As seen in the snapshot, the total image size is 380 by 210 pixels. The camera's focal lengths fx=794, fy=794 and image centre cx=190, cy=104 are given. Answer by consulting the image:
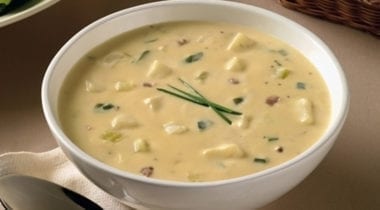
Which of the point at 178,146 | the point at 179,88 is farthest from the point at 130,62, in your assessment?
the point at 178,146

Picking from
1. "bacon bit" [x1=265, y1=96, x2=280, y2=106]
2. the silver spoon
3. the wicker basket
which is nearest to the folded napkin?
the silver spoon

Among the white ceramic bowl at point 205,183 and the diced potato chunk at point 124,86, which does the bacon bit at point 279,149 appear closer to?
the white ceramic bowl at point 205,183

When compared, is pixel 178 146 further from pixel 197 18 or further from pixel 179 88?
pixel 197 18

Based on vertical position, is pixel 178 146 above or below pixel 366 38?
above

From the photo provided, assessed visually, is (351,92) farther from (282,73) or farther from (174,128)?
(174,128)

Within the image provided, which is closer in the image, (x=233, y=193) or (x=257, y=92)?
(x=233, y=193)

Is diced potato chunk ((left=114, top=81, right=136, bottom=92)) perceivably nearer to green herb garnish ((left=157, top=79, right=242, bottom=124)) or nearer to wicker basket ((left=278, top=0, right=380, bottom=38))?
green herb garnish ((left=157, top=79, right=242, bottom=124))

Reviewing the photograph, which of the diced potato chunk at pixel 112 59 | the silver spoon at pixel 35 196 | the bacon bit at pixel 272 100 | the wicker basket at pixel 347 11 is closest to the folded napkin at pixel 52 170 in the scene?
the silver spoon at pixel 35 196
